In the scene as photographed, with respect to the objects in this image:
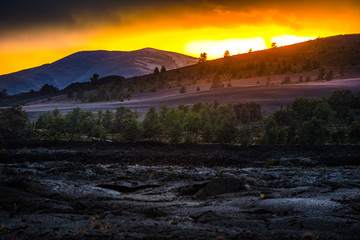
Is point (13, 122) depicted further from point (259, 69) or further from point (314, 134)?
point (259, 69)

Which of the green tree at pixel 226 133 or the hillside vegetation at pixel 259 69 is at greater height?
the hillside vegetation at pixel 259 69

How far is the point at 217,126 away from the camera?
44625mm

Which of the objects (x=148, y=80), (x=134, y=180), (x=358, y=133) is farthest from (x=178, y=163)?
(x=148, y=80)

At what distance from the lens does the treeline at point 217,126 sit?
130 ft

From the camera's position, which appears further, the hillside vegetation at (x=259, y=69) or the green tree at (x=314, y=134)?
the hillside vegetation at (x=259, y=69)

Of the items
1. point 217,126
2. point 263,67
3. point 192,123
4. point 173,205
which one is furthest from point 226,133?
point 263,67

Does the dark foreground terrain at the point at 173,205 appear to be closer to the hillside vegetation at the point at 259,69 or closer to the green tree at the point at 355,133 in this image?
the green tree at the point at 355,133

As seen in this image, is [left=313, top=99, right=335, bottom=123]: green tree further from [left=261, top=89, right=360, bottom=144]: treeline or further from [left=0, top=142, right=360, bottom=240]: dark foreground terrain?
[left=0, top=142, right=360, bottom=240]: dark foreground terrain

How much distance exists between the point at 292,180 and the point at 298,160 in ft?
29.8

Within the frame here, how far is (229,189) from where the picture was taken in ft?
52.0

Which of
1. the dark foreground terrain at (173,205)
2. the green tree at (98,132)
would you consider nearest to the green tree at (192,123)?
the green tree at (98,132)

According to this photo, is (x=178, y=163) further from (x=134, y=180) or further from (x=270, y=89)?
(x=270, y=89)

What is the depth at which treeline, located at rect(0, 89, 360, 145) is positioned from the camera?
130 ft

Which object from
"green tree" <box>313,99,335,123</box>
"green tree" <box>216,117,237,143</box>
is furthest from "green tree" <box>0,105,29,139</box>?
"green tree" <box>313,99,335,123</box>
